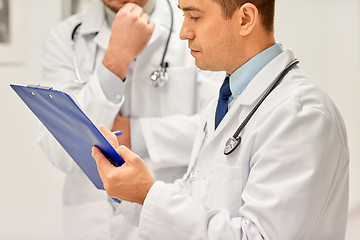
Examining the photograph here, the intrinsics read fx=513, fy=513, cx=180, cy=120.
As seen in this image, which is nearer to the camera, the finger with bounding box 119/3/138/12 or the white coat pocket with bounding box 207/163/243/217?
the white coat pocket with bounding box 207/163/243/217

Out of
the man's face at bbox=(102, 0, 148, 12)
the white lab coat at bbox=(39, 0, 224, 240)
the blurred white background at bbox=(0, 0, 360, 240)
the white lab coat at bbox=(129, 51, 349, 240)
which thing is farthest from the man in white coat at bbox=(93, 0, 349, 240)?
the blurred white background at bbox=(0, 0, 360, 240)

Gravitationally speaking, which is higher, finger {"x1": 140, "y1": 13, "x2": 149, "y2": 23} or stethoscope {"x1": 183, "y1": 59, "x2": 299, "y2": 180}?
finger {"x1": 140, "y1": 13, "x2": 149, "y2": 23}

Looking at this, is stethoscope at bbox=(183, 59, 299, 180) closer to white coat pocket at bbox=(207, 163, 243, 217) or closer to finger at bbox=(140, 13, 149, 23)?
white coat pocket at bbox=(207, 163, 243, 217)

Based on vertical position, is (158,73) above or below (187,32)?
below

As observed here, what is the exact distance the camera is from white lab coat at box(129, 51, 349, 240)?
108 centimetres

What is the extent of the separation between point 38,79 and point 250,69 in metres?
1.77

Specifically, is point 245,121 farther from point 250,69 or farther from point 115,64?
point 115,64

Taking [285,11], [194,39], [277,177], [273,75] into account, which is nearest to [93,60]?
[194,39]

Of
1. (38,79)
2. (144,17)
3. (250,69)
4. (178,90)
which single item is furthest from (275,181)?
(38,79)

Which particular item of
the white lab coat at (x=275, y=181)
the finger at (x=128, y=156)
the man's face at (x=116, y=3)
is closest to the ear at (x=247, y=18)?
the white lab coat at (x=275, y=181)

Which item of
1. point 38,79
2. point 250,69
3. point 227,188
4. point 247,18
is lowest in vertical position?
point 38,79

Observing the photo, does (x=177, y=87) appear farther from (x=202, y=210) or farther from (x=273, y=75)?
(x=202, y=210)

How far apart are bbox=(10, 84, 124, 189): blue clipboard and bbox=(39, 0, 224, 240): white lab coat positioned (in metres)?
0.37

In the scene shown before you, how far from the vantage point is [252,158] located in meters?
1.17
